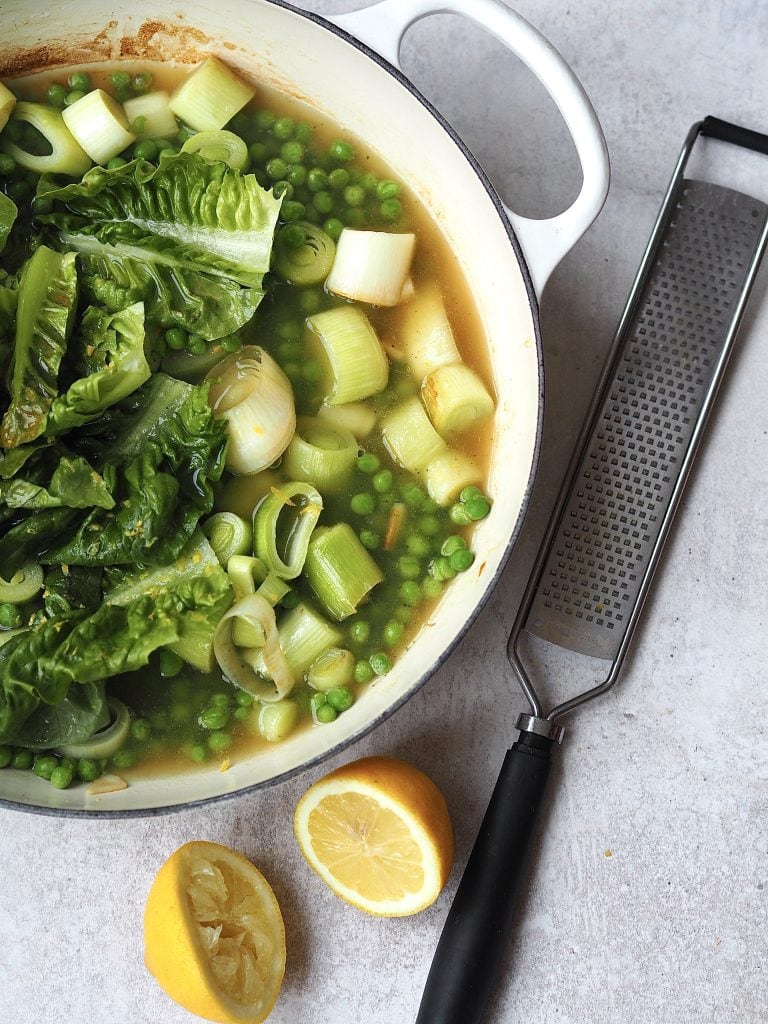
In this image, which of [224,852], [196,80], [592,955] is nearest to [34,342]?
[196,80]

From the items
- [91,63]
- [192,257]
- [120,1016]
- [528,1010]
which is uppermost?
[91,63]

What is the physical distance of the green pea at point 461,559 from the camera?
2547 mm

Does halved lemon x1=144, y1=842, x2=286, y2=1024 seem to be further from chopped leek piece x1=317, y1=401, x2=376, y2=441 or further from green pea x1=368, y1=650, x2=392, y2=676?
chopped leek piece x1=317, y1=401, x2=376, y2=441

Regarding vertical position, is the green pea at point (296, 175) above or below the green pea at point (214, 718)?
above

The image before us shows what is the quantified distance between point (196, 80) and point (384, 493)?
125 centimetres

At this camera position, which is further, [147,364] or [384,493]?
[384,493]

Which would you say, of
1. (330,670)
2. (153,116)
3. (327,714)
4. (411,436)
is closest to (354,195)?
(153,116)

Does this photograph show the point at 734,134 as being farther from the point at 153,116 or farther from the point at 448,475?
the point at 153,116

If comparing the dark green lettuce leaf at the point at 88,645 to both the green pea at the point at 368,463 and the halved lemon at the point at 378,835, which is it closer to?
the green pea at the point at 368,463

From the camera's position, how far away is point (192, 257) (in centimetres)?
251

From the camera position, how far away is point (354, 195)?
269cm

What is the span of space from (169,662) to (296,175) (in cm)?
138

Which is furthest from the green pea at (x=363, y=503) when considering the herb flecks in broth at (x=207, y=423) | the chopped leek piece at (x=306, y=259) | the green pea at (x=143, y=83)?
the green pea at (x=143, y=83)

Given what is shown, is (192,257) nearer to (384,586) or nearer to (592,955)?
(384,586)
